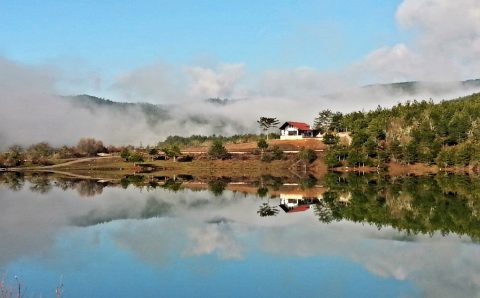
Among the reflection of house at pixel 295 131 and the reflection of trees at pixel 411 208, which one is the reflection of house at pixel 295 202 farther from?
the reflection of house at pixel 295 131

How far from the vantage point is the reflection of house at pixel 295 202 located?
4747 centimetres

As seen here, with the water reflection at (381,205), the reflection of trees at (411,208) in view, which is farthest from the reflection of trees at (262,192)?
the reflection of trees at (411,208)

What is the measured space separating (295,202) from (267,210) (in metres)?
7.20

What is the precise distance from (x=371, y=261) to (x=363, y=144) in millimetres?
91554

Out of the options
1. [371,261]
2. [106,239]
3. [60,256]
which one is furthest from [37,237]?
[371,261]

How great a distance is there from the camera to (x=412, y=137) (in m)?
112

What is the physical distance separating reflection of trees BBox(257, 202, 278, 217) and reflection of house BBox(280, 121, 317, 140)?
304ft

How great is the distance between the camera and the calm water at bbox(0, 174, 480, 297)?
65.4 ft

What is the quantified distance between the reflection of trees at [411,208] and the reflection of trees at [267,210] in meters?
3.95

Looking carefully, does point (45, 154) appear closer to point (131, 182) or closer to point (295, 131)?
point (295, 131)

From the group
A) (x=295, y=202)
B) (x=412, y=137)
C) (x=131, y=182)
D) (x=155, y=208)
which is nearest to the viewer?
(x=155, y=208)

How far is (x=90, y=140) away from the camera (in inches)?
6280

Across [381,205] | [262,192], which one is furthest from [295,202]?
[262,192]

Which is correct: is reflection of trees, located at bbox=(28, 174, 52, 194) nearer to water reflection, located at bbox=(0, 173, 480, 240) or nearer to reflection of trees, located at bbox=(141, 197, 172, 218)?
water reflection, located at bbox=(0, 173, 480, 240)
